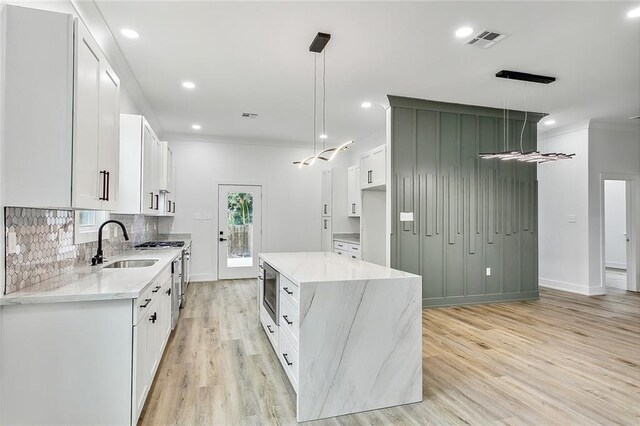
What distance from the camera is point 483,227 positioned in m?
5.38

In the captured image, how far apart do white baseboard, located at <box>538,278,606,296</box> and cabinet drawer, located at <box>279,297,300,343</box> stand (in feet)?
18.1

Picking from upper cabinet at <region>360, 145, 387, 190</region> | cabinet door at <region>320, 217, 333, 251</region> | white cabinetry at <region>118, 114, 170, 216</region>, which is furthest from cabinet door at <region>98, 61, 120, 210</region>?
cabinet door at <region>320, 217, 333, 251</region>

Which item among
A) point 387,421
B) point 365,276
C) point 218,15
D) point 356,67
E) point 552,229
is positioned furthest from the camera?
point 552,229

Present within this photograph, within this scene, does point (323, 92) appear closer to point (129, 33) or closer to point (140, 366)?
point (129, 33)

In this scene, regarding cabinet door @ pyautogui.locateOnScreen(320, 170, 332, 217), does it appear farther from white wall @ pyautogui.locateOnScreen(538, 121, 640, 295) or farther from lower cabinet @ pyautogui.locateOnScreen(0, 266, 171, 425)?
lower cabinet @ pyautogui.locateOnScreen(0, 266, 171, 425)

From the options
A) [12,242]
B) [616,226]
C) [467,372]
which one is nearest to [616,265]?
[616,226]

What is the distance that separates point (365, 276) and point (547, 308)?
3940 mm

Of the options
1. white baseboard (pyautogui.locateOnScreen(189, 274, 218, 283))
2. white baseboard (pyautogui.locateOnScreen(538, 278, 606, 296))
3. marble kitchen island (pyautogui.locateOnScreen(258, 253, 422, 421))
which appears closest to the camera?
marble kitchen island (pyautogui.locateOnScreen(258, 253, 422, 421))

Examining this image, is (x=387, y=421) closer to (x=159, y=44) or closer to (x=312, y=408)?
(x=312, y=408)

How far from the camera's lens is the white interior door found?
726 centimetres

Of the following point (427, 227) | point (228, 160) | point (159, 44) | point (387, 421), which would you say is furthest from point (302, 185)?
point (387, 421)

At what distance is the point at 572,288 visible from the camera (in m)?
6.17

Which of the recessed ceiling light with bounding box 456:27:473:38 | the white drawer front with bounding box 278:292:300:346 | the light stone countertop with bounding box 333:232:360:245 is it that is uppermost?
the recessed ceiling light with bounding box 456:27:473:38

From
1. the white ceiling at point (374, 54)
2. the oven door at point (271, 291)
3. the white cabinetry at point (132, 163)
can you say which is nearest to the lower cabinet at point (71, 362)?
the oven door at point (271, 291)
